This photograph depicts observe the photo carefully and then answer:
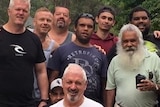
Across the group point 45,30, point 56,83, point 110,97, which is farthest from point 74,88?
point 45,30

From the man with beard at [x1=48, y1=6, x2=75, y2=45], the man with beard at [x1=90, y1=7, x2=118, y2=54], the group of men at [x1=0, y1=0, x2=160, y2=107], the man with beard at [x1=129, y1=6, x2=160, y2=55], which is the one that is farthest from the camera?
the man with beard at [x1=48, y1=6, x2=75, y2=45]

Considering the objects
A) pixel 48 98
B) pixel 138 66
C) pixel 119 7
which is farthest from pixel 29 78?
pixel 119 7

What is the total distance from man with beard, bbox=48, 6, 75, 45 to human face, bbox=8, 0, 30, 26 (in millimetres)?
1337

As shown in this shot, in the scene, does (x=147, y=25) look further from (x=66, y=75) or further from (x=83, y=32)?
(x=66, y=75)

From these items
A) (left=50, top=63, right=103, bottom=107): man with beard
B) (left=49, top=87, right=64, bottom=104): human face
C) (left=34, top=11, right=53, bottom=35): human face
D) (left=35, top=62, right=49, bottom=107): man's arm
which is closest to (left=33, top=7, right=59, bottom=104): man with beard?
(left=34, top=11, right=53, bottom=35): human face

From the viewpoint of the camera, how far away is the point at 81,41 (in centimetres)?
670

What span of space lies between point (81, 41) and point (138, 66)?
901mm

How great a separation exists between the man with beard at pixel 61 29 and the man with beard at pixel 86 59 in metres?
0.63

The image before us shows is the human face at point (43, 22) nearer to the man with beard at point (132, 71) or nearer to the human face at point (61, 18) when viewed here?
the human face at point (61, 18)

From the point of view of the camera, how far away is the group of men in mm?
5938

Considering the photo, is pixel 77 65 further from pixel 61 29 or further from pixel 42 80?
pixel 61 29

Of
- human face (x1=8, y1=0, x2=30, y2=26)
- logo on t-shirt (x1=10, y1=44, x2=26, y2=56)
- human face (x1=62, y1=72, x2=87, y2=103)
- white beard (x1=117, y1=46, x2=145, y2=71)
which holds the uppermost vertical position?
human face (x1=8, y1=0, x2=30, y2=26)

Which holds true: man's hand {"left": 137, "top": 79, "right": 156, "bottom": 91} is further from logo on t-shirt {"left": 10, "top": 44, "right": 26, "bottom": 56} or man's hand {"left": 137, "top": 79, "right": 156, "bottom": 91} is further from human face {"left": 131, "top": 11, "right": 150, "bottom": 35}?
logo on t-shirt {"left": 10, "top": 44, "right": 26, "bottom": 56}

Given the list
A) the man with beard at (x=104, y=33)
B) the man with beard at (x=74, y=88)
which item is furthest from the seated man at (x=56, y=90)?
the man with beard at (x=104, y=33)
